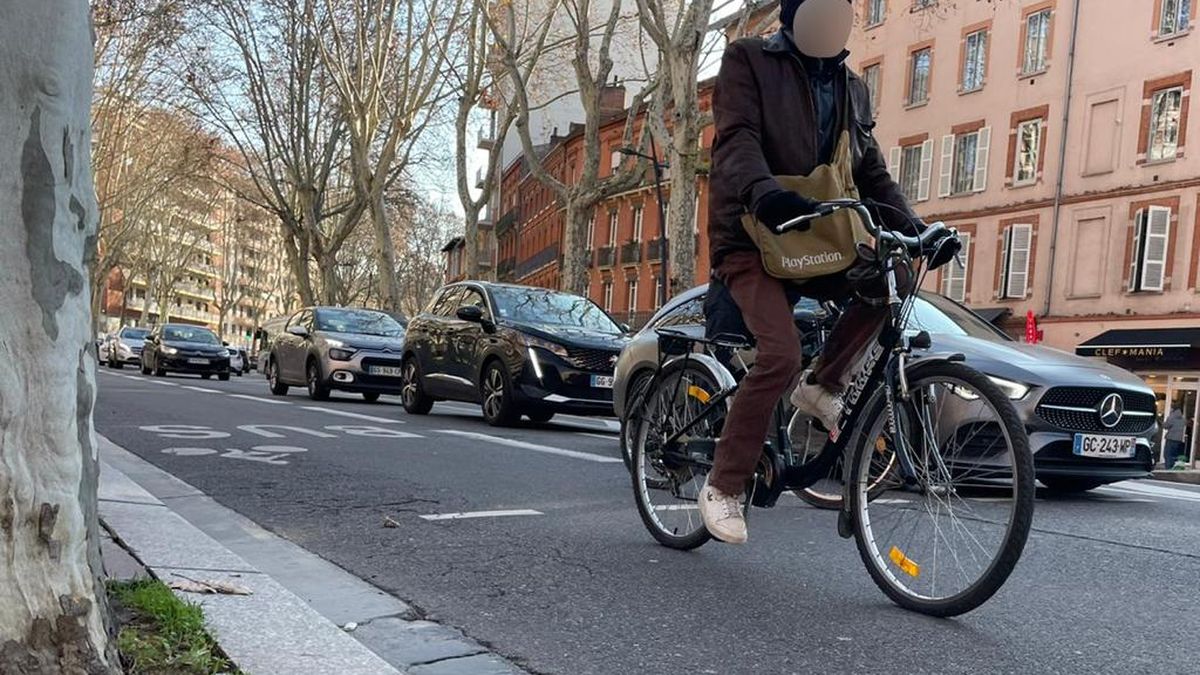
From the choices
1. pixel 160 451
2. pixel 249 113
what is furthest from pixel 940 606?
pixel 249 113

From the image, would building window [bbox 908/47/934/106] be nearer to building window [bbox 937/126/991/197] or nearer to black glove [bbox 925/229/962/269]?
building window [bbox 937/126/991/197]

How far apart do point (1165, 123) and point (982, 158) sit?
17.6ft

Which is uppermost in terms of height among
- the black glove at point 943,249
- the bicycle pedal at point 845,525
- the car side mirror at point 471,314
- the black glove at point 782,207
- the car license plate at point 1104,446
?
the black glove at point 782,207

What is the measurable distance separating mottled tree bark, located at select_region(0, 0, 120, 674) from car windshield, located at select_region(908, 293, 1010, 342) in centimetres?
589

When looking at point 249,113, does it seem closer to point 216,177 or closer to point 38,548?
point 216,177

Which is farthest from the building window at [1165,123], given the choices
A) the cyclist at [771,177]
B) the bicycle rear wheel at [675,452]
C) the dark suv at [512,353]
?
the cyclist at [771,177]

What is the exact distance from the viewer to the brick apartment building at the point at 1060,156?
25.3 metres

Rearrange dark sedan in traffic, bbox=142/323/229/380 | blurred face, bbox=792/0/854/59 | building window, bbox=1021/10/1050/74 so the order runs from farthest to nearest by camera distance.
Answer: building window, bbox=1021/10/1050/74 < dark sedan in traffic, bbox=142/323/229/380 < blurred face, bbox=792/0/854/59

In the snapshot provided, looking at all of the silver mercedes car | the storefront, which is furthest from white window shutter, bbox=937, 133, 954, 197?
the silver mercedes car

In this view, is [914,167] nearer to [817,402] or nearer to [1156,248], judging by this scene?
[1156,248]

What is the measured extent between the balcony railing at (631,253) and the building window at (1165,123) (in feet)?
79.7

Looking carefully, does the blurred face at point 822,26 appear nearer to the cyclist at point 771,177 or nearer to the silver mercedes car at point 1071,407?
the cyclist at point 771,177

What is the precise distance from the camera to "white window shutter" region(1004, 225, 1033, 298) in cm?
2880

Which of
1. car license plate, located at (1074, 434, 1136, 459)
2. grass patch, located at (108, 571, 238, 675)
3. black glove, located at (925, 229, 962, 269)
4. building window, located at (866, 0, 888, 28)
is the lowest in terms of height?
grass patch, located at (108, 571, 238, 675)
